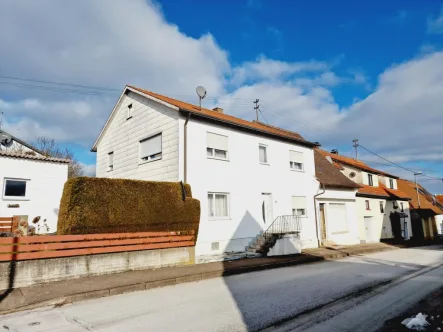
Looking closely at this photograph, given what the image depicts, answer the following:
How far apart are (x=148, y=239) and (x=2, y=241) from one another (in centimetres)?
424

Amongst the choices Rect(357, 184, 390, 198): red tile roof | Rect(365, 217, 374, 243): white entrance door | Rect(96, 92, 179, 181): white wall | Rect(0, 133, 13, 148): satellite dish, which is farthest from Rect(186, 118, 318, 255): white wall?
Rect(365, 217, 374, 243): white entrance door

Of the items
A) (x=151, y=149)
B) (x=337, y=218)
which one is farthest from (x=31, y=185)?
(x=337, y=218)

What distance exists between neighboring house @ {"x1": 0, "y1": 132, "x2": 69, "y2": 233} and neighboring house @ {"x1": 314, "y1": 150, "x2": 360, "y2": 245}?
15.7 metres

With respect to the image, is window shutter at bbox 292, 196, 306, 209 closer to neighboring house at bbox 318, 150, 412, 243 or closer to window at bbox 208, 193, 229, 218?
window at bbox 208, 193, 229, 218

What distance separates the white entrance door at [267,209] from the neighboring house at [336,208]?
4.47 m

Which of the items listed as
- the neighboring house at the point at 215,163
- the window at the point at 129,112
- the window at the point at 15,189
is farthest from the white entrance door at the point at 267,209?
the window at the point at 15,189

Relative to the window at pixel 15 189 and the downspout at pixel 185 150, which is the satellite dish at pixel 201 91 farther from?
the window at pixel 15 189

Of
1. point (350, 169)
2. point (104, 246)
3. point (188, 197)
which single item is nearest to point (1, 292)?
point (104, 246)

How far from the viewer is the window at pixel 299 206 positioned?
1911 centimetres

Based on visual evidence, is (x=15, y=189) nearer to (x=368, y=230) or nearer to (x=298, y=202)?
(x=298, y=202)

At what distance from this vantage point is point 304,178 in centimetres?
2014

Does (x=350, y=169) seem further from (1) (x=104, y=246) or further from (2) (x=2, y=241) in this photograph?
(2) (x=2, y=241)

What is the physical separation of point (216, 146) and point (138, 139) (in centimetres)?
456

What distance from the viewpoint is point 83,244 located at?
920 cm
